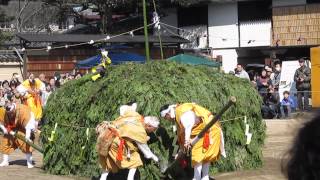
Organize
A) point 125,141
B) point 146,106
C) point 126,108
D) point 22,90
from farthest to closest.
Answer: point 22,90
point 146,106
point 126,108
point 125,141

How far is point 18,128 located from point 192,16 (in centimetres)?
2383

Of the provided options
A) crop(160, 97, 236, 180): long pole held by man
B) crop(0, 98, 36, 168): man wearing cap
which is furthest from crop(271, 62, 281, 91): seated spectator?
crop(160, 97, 236, 180): long pole held by man

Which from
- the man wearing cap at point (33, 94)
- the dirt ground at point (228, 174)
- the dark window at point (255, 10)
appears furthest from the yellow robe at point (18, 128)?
the dark window at point (255, 10)

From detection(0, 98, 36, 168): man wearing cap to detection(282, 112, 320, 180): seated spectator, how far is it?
10.5 metres

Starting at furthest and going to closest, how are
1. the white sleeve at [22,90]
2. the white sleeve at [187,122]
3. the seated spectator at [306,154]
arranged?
the white sleeve at [22,90] < the white sleeve at [187,122] < the seated spectator at [306,154]

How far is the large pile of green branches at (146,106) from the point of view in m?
9.80

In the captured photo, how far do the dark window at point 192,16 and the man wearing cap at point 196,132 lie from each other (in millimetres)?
25511

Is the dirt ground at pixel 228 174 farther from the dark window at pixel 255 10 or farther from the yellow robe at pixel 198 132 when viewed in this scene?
the dark window at pixel 255 10

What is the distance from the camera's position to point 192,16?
1387 inches

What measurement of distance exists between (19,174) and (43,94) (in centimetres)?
731

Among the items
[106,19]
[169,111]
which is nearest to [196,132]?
[169,111]

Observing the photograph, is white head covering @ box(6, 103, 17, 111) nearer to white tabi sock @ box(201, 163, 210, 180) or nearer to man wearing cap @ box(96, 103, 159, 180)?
man wearing cap @ box(96, 103, 159, 180)

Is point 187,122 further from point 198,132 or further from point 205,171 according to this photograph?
point 205,171

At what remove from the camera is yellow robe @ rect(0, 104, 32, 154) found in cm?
1220
